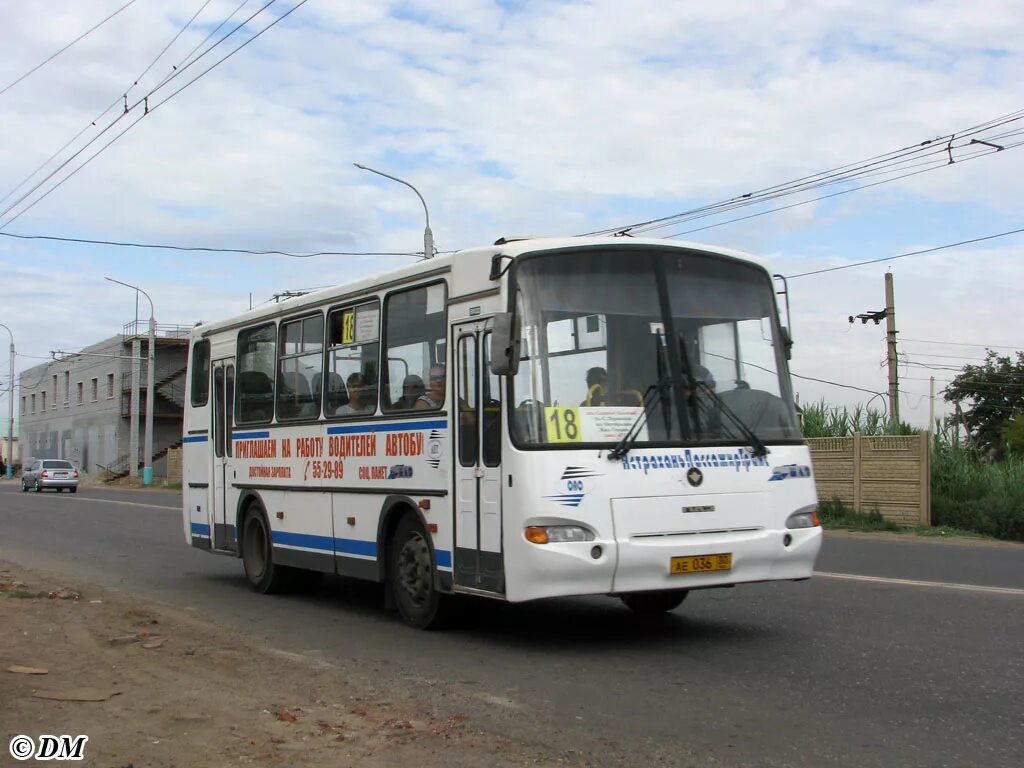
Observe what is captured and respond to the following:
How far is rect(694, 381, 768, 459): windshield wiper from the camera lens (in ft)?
29.5

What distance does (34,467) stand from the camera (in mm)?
50250

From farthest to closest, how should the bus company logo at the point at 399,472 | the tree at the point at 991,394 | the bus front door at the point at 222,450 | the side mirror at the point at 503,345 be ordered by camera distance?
1. the tree at the point at 991,394
2. the bus front door at the point at 222,450
3. the bus company logo at the point at 399,472
4. the side mirror at the point at 503,345

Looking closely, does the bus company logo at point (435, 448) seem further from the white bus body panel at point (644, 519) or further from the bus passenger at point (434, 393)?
the white bus body panel at point (644, 519)

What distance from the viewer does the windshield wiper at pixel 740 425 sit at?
8.98 meters

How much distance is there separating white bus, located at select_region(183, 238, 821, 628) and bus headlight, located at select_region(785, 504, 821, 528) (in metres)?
0.02

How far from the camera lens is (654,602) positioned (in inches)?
415

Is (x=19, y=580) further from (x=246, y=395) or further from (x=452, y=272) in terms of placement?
(x=452, y=272)

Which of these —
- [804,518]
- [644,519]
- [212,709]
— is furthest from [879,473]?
[212,709]

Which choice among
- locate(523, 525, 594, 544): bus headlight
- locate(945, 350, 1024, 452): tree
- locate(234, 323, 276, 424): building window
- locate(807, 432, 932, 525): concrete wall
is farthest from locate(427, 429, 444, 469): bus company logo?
locate(945, 350, 1024, 452): tree

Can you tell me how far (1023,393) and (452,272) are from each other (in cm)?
5810

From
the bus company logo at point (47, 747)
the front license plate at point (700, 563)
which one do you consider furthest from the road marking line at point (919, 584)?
the bus company logo at point (47, 747)

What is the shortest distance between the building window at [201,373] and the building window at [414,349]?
4.65m

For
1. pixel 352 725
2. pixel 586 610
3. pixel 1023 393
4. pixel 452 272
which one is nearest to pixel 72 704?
pixel 352 725

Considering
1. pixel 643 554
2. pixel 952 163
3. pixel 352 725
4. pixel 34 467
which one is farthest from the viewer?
pixel 34 467
